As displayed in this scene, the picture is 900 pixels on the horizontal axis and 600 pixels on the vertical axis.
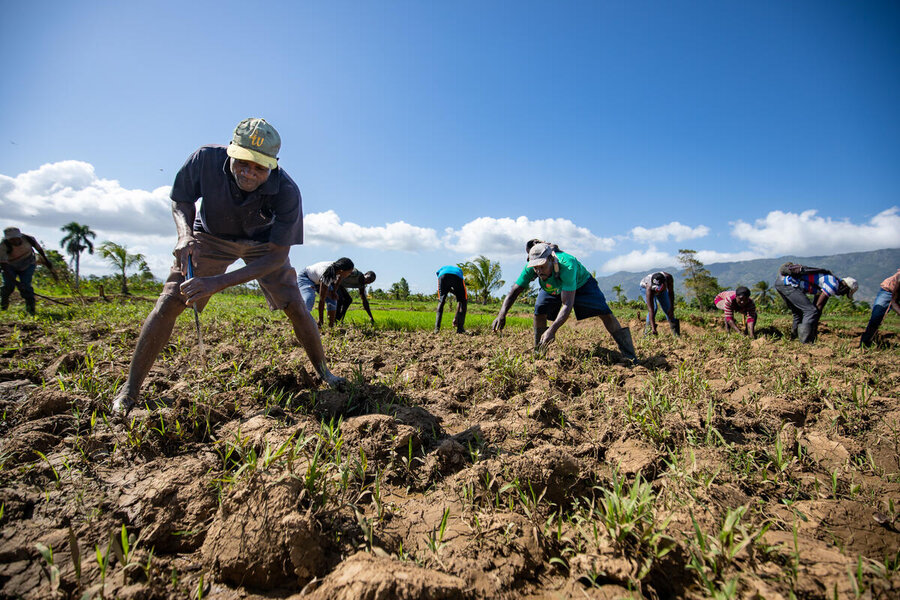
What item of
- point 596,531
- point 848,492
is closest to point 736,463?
point 848,492

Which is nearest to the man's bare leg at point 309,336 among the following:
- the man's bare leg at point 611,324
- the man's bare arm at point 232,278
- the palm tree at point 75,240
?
the man's bare arm at point 232,278

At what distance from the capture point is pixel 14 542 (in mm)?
1228

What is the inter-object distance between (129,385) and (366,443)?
1.45 meters

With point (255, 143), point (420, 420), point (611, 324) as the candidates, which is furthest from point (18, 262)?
point (611, 324)

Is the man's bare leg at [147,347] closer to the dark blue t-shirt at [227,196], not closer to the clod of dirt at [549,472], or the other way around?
the dark blue t-shirt at [227,196]

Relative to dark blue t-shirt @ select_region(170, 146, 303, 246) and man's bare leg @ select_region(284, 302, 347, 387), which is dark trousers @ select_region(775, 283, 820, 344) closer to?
man's bare leg @ select_region(284, 302, 347, 387)

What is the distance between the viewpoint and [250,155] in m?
2.20

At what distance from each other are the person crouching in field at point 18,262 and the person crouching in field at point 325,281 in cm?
448

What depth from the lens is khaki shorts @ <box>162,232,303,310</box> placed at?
260cm

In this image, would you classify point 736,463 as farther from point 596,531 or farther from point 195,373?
point 195,373

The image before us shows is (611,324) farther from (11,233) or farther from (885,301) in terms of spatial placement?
(11,233)

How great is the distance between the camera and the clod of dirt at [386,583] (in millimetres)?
969

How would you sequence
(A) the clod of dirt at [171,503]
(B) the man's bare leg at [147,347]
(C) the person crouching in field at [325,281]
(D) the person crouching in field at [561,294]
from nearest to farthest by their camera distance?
(A) the clod of dirt at [171,503] < (B) the man's bare leg at [147,347] < (D) the person crouching in field at [561,294] < (C) the person crouching in field at [325,281]

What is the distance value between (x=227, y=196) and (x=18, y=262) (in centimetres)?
742
